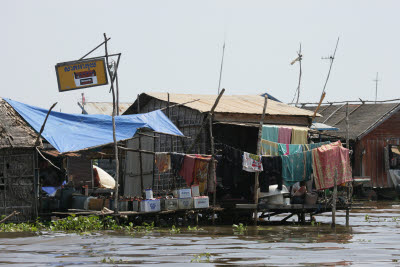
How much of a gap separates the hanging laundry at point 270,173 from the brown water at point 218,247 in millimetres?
1189

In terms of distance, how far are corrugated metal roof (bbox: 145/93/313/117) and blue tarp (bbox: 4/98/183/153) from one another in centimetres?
184

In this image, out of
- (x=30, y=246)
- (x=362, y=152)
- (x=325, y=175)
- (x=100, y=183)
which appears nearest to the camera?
(x=30, y=246)

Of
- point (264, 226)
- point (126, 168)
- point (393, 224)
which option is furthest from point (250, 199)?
point (126, 168)

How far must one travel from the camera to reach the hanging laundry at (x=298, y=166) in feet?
61.1

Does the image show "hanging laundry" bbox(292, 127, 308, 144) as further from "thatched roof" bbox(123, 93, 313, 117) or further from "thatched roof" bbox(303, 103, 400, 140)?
"thatched roof" bbox(303, 103, 400, 140)

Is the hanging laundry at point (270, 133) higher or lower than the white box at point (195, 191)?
higher

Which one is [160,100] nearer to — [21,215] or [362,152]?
[21,215]

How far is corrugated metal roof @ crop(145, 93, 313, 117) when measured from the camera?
68.4 feet

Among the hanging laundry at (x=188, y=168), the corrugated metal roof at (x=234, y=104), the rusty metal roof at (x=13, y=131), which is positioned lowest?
the hanging laundry at (x=188, y=168)

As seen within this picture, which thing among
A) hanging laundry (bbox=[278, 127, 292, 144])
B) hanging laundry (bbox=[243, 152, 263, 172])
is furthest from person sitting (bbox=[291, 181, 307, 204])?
hanging laundry (bbox=[278, 127, 292, 144])

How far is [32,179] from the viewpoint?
1748 cm

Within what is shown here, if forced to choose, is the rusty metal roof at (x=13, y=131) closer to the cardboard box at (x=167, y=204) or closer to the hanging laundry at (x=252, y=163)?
the cardboard box at (x=167, y=204)

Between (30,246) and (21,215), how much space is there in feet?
12.2

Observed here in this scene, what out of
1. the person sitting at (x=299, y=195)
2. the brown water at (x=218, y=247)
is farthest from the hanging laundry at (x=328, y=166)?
the brown water at (x=218, y=247)
